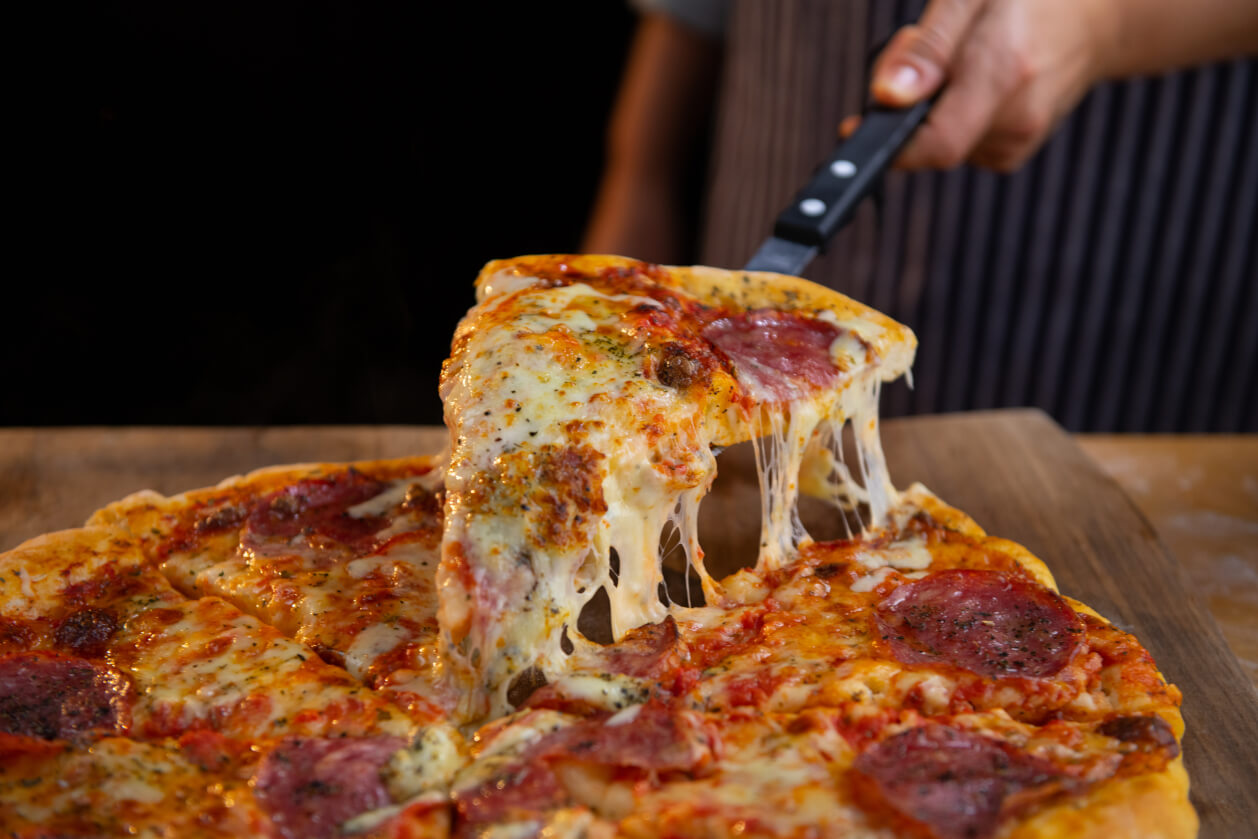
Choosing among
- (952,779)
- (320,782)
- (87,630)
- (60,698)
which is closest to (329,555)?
(87,630)

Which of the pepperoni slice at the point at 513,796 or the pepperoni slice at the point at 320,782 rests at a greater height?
the pepperoni slice at the point at 513,796

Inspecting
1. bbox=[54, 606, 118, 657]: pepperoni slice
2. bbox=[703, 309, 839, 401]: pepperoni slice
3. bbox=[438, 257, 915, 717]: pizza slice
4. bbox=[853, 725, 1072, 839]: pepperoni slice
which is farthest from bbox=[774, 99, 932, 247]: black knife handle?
bbox=[54, 606, 118, 657]: pepperoni slice

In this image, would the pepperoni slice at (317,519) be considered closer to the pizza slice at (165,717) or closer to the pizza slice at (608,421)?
the pizza slice at (165,717)

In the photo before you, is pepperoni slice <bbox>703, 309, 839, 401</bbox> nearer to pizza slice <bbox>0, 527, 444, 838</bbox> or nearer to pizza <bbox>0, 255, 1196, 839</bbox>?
pizza <bbox>0, 255, 1196, 839</bbox>

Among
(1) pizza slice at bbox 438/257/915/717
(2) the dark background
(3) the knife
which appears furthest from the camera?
(2) the dark background

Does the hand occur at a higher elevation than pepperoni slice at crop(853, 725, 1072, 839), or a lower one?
higher

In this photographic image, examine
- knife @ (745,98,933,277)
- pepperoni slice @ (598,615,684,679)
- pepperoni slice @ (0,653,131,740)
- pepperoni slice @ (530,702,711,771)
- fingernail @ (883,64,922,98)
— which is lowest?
pepperoni slice @ (0,653,131,740)

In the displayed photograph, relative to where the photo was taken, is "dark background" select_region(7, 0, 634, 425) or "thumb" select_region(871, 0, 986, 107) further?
"dark background" select_region(7, 0, 634, 425)

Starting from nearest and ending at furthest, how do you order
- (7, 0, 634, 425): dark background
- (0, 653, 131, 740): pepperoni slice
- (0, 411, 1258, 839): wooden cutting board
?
(0, 653, 131, 740): pepperoni slice < (0, 411, 1258, 839): wooden cutting board < (7, 0, 634, 425): dark background

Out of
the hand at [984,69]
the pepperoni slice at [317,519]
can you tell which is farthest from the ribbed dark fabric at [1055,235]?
the pepperoni slice at [317,519]
